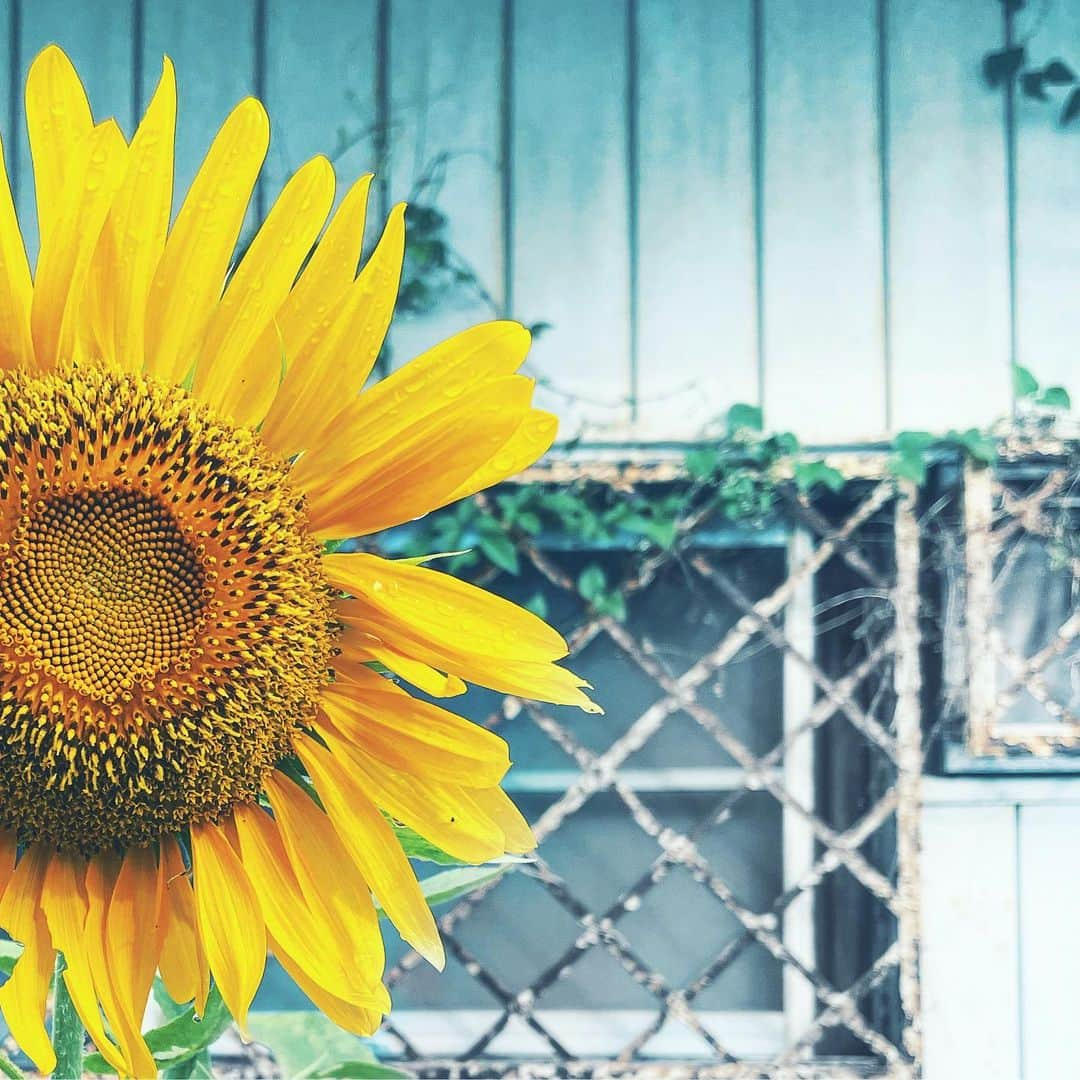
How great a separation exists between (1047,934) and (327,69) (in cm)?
140

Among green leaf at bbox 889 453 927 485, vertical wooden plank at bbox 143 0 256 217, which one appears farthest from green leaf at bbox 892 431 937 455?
vertical wooden plank at bbox 143 0 256 217

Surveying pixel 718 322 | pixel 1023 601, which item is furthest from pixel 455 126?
pixel 1023 601

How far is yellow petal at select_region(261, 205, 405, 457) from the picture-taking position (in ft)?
0.80

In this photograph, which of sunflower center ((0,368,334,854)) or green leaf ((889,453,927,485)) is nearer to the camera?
sunflower center ((0,368,334,854))

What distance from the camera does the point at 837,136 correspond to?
1.36 meters

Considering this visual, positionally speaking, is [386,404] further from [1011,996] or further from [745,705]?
[1011,996]

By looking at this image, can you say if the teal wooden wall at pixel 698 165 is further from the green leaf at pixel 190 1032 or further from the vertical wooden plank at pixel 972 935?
the green leaf at pixel 190 1032

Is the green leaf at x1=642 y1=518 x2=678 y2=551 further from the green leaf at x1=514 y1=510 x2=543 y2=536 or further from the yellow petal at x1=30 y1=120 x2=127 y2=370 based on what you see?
the yellow petal at x1=30 y1=120 x2=127 y2=370

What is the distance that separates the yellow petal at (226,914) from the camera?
0.83ft

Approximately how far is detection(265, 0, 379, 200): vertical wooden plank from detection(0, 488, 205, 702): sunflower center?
3.89 ft

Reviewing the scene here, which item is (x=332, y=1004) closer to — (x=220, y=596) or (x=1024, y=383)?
(x=220, y=596)

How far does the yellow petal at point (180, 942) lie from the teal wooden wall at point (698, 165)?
1116 mm

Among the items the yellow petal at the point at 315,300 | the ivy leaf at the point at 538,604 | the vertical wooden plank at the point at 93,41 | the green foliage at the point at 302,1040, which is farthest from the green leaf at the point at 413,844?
the vertical wooden plank at the point at 93,41

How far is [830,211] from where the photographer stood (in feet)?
4.45
